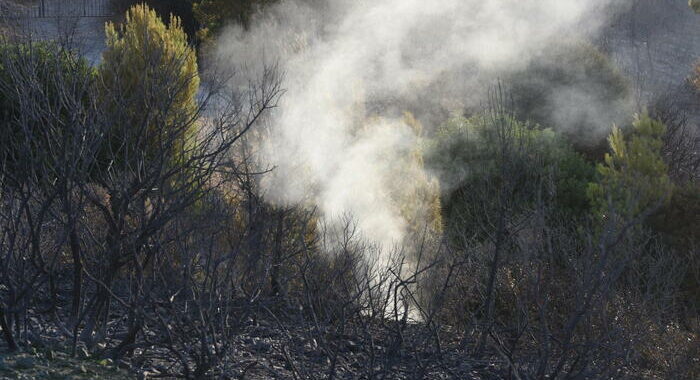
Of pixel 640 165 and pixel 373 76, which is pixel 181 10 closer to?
pixel 373 76

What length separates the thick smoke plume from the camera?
959cm

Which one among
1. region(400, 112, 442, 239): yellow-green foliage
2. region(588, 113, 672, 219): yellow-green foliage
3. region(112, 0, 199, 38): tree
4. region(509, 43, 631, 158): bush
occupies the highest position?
region(112, 0, 199, 38): tree

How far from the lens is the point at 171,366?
5.66 metres

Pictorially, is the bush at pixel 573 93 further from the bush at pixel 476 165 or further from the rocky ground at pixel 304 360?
the rocky ground at pixel 304 360

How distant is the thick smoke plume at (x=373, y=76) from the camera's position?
959 centimetres

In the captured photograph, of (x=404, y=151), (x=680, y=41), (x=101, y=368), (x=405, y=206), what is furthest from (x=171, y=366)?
(x=680, y=41)

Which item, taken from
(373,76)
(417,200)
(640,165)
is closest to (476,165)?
(640,165)

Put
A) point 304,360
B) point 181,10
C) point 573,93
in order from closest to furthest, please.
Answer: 1. point 304,360
2. point 573,93
3. point 181,10

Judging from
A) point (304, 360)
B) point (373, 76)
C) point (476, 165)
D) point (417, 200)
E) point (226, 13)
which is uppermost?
point (226, 13)

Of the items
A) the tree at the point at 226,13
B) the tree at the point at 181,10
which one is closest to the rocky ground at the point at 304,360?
the tree at the point at 226,13

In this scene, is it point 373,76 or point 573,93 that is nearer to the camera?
point 373,76

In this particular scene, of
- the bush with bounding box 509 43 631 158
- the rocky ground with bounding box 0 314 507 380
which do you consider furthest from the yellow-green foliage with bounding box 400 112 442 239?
the bush with bounding box 509 43 631 158

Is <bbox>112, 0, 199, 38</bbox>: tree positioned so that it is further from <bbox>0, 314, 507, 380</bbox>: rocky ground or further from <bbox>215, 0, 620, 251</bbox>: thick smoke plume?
<bbox>0, 314, 507, 380</bbox>: rocky ground

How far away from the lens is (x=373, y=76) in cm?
1797
